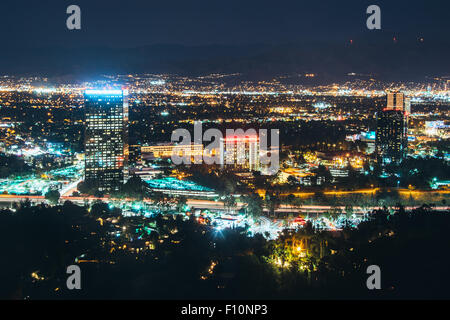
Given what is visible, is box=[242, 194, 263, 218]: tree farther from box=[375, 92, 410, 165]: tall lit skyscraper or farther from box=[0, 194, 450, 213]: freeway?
box=[375, 92, 410, 165]: tall lit skyscraper

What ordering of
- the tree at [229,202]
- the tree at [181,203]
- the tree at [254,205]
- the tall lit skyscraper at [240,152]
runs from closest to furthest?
the tree at [254,205]
the tree at [181,203]
the tree at [229,202]
the tall lit skyscraper at [240,152]

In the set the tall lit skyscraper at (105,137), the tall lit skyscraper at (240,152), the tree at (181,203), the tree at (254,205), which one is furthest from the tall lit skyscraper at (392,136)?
the tree at (181,203)

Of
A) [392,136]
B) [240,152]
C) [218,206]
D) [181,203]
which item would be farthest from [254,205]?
[392,136]

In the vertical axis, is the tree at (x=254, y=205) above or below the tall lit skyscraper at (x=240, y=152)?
below

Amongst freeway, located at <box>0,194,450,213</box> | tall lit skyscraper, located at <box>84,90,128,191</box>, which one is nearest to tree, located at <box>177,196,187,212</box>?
freeway, located at <box>0,194,450,213</box>

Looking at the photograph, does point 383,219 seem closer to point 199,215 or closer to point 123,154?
point 199,215

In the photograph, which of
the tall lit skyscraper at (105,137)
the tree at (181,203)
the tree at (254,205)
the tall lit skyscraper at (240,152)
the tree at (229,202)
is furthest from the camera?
the tall lit skyscraper at (240,152)

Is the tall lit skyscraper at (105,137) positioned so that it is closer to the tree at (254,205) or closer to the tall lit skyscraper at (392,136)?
the tree at (254,205)

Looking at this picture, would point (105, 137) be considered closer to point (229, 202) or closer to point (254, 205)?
point (229, 202)
